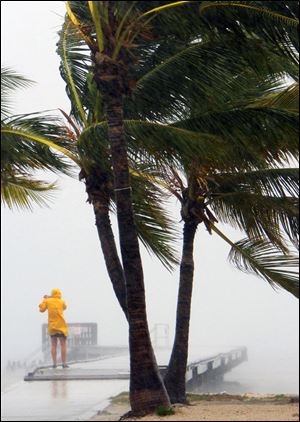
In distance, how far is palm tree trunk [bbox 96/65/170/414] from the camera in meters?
14.6

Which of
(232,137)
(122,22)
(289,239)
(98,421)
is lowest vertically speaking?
(98,421)

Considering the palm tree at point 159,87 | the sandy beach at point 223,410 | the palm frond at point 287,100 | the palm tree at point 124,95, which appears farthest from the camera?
the sandy beach at point 223,410

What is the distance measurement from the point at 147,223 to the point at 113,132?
2.76 metres

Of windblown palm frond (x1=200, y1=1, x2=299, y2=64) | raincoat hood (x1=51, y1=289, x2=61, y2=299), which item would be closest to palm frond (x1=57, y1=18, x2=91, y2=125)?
windblown palm frond (x1=200, y1=1, x2=299, y2=64)

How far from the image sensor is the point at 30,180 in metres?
16.0

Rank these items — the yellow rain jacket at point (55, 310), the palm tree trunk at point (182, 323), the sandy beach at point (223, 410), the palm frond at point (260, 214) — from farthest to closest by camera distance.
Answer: the yellow rain jacket at point (55, 310), the palm tree trunk at point (182, 323), the palm frond at point (260, 214), the sandy beach at point (223, 410)

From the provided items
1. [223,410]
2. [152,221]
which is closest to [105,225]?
[152,221]

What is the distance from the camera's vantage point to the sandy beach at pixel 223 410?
1492 centimetres

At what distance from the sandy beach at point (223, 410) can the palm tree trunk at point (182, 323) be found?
0.48 meters

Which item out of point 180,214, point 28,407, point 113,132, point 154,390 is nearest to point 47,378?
point 28,407

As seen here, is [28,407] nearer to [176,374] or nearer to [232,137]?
[176,374]

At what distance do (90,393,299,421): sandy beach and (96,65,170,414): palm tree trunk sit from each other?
0.33 meters

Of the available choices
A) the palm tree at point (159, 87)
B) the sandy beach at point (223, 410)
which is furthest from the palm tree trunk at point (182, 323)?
the palm tree at point (159, 87)

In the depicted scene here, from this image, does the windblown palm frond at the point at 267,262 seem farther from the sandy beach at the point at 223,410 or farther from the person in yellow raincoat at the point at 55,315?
the person in yellow raincoat at the point at 55,315
